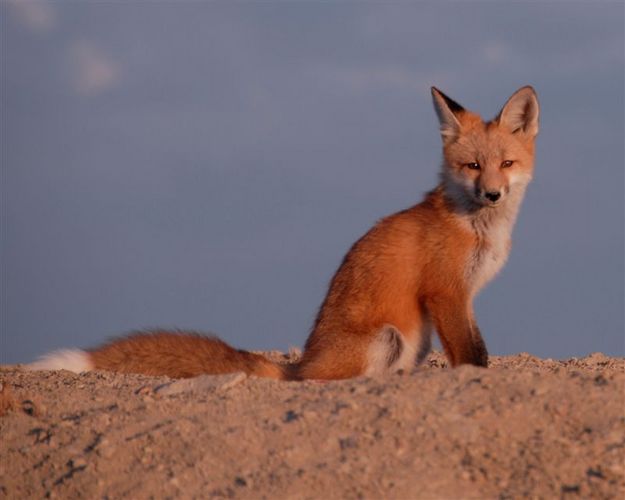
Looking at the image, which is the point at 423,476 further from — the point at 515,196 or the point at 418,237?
the point at 515,196

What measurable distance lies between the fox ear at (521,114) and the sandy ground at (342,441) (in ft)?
10.0

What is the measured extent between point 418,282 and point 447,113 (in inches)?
67.5

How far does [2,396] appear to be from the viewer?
693cm

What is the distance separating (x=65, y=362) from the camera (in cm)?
863

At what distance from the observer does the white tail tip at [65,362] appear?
8.63 metres

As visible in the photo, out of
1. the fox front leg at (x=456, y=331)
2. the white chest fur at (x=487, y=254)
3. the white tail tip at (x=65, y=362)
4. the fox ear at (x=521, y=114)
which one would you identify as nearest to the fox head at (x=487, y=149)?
the fox ear at (x=521, y=114)

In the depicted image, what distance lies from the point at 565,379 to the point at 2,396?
4.13m

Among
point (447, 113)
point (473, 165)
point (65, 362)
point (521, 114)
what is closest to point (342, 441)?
point (473, 165)

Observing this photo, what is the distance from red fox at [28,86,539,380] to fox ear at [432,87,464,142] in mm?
11

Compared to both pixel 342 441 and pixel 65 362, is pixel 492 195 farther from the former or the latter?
pixel 65 362

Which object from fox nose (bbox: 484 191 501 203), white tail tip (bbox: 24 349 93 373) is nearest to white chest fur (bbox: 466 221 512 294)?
fox nose (bbox: 484 191 501 203)

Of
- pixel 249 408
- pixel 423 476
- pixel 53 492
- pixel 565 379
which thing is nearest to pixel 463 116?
pixel 565 379

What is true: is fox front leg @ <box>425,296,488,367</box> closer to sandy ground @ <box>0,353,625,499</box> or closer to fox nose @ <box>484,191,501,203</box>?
fox nose @ <box>484,191,501,203</box>

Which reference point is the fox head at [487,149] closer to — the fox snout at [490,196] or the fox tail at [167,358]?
the fox snout at [490,196]
